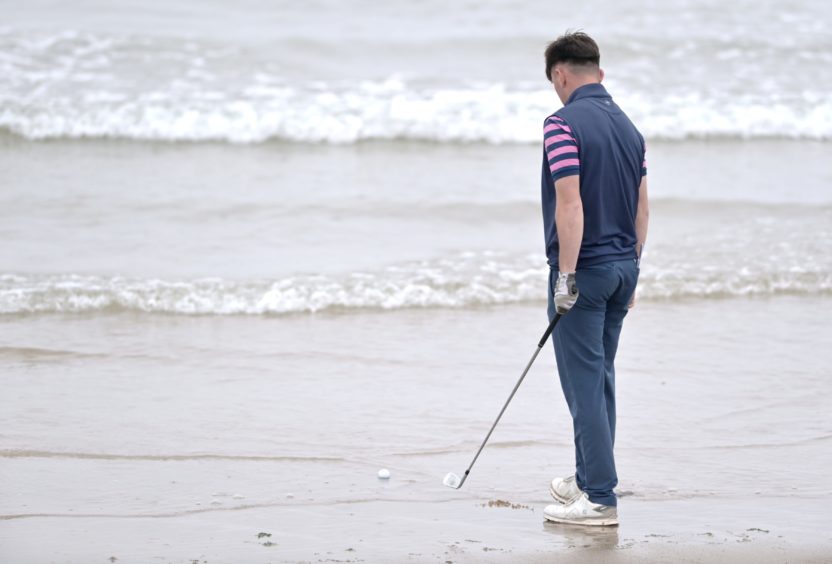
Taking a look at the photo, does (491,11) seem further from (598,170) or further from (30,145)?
(598,170)

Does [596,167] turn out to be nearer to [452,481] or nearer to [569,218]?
[569,218]

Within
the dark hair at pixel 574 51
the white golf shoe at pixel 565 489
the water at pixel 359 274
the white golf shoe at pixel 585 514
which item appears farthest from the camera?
the water at pixel 359 274

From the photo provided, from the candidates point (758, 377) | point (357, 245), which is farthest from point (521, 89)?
point (758, 377)

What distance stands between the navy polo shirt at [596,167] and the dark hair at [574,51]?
3.9 inches

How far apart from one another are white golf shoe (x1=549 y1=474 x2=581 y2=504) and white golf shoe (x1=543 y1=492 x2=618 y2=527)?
4.8 inches

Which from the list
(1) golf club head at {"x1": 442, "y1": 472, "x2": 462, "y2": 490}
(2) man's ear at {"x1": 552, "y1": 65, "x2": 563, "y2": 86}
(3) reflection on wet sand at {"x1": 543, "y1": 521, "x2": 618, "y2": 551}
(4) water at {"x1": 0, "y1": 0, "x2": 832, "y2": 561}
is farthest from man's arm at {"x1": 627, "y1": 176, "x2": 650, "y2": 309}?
(4) water at {"x1": 0, "y1": 0, "x2": 832, "y2": 561}

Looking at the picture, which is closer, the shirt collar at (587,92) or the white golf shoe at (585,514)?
the shirt collar at (587,92)

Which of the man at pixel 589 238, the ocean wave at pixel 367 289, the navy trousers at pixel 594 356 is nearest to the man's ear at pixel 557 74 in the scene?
the man at pixel 589 238

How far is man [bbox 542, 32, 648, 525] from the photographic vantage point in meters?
4.25

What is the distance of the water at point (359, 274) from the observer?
16.9 ft

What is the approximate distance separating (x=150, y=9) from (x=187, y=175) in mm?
7447

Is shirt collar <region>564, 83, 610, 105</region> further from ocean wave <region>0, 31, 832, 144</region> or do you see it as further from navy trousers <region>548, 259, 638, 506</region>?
ocean wave <region>0, 31, 832, 144</region>

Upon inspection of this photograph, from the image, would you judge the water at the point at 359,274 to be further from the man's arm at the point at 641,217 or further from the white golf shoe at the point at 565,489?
the man's arm at the point at 641,217

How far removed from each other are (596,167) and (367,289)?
420cm
